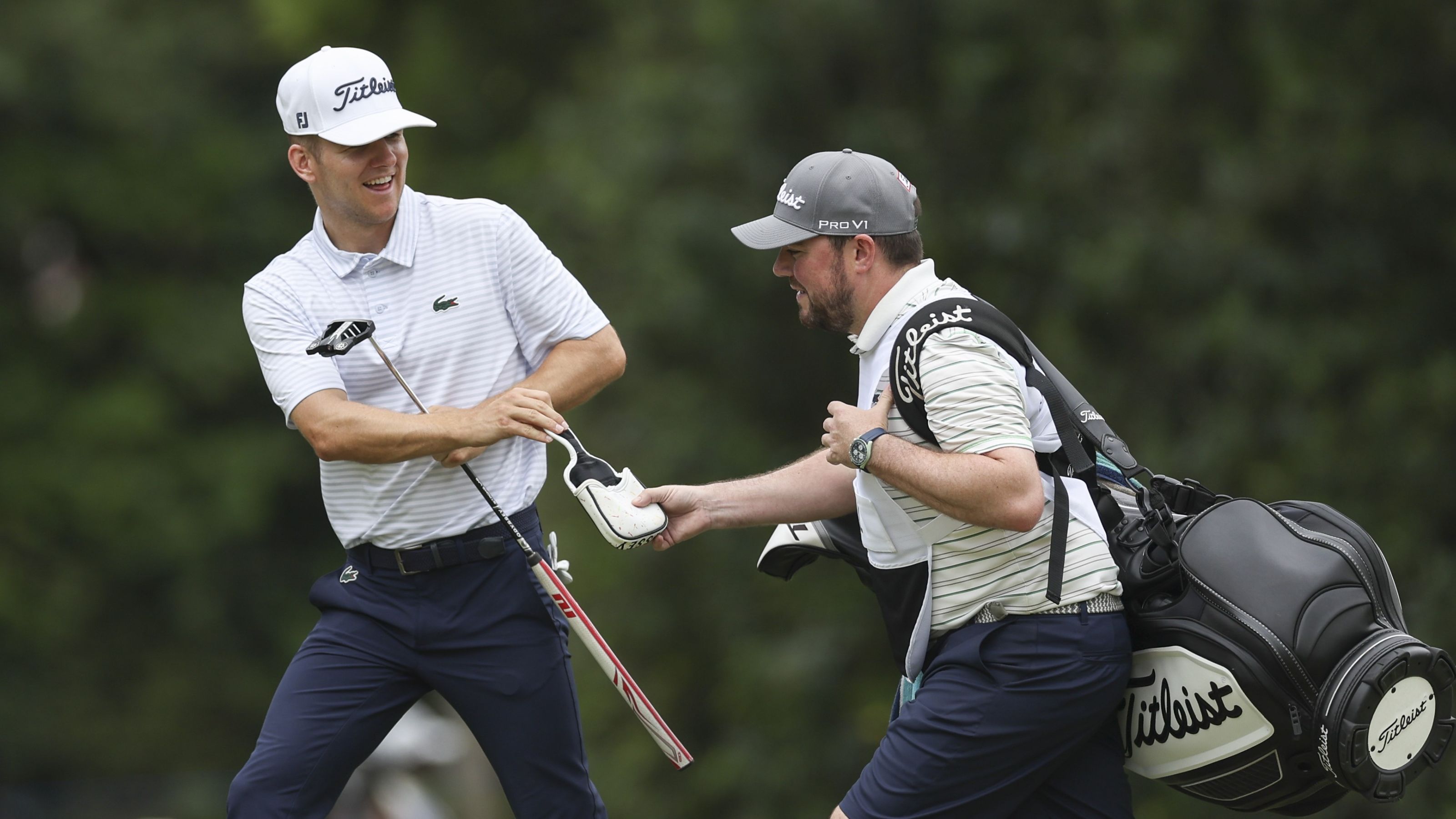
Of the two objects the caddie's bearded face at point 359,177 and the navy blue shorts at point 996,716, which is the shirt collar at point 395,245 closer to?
the caddie's bearded face at point 359,177

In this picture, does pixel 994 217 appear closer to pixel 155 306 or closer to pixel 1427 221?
pixel 1427 221

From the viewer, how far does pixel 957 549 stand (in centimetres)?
379

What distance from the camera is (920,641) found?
3.88 m

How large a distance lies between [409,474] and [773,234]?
113 cm

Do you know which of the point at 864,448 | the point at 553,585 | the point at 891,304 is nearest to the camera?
the point at 864,448

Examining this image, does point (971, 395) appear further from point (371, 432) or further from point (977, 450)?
point (371, 432)

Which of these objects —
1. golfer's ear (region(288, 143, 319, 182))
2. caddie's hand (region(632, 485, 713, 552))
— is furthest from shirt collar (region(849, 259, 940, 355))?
golfer's ear (region(288, 143, 319, 182))

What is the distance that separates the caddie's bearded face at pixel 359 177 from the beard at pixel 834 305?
1128 millimetres

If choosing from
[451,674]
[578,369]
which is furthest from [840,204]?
[451,674]

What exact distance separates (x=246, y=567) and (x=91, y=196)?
4446mm

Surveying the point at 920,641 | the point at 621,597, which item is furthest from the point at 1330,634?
the point at 621,597

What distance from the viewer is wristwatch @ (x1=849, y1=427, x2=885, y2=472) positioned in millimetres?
3617

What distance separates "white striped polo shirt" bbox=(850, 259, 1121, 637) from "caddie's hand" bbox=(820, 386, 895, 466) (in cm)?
4

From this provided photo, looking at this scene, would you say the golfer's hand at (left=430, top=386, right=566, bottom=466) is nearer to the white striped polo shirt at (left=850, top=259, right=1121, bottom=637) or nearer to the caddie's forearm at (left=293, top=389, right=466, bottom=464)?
the caddie's forearm at (left=293, top=389, right=466, bottom=464)
